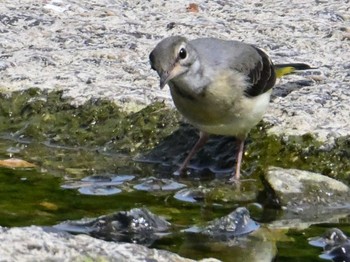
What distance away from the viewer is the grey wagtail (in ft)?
26.7

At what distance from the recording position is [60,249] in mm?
5617

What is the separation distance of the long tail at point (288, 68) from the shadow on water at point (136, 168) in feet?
2.60

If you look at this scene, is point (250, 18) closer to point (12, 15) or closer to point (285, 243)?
point (12, 15)

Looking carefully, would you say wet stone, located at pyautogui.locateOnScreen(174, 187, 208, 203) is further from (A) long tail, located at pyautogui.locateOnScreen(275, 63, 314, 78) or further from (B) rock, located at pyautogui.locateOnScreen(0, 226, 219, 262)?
(B) rock, located at pyautogui.locateOnScreen(0, 226, 219, 262)

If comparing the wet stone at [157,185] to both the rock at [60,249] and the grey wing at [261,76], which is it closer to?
the grey wing at [261,76]

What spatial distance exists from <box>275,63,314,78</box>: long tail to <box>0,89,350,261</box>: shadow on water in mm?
792

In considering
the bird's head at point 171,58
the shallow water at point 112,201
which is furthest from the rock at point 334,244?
the bird's head at point 171,58

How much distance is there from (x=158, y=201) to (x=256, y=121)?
1.19m

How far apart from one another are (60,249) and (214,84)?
3.09 meters

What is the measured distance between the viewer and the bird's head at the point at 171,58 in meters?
7.96

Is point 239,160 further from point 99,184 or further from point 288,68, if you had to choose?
point 288,68

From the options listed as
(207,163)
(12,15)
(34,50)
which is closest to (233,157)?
(207,163)

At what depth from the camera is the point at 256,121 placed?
8883 millimetres

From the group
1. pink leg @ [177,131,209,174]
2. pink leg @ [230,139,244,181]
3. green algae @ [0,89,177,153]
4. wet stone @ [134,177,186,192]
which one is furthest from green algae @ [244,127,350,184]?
green algae @ [0,89,177,153]
